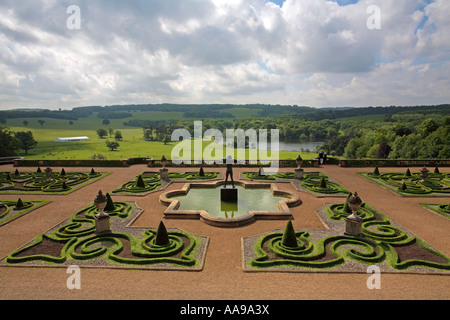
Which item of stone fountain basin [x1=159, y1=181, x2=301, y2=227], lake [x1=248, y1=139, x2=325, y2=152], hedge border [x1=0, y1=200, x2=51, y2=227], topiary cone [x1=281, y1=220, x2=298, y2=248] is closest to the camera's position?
topiary cone [x1=281, y1=220, x2=298, y2=248]

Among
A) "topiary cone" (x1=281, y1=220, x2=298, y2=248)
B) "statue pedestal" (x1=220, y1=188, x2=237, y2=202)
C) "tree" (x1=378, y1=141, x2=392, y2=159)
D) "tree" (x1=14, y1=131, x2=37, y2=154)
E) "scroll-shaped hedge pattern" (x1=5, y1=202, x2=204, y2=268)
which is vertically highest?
"tree" (x1=14, y1=131, x2=37, y2=154)

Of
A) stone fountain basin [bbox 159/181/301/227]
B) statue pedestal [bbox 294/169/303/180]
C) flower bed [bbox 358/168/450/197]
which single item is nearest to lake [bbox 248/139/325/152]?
flower bed [bbox 358/168/450/197]

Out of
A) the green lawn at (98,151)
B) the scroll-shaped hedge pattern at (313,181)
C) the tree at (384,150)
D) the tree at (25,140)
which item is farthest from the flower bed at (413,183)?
the tree at (25,140)

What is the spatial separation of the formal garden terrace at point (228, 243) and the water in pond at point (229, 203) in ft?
0.69

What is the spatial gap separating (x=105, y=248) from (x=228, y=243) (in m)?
5.85

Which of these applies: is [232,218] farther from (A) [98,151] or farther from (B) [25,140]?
(B) [25,140]

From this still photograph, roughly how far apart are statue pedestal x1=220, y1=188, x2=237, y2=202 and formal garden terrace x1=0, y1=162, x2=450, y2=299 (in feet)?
3.43

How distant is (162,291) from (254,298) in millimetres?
3269

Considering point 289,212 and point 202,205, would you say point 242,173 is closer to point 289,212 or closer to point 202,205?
→ point 202,205

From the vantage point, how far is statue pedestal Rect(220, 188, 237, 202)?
2100 centimetres

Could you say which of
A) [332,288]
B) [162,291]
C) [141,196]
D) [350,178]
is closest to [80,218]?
[141,196]

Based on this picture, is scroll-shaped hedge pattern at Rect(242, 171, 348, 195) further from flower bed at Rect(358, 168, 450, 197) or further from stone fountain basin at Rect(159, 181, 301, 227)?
flower bed at Rect(358, 168, 450, 197)

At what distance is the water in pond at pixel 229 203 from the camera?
19266 mm

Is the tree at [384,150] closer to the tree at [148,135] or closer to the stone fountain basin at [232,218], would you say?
the stone fountain basin at [232,218]
